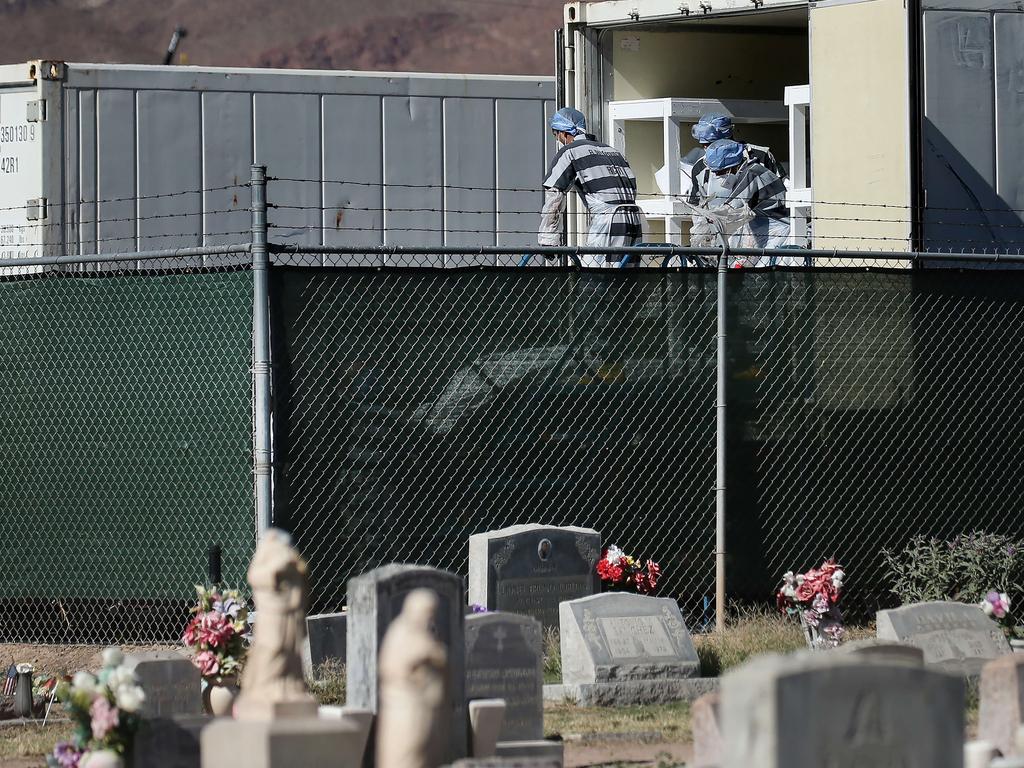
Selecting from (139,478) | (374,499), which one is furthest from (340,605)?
(139,478)

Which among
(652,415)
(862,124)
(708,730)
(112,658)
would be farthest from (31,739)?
(862,124)

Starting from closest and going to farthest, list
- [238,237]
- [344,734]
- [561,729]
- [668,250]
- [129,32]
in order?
1. [344,734]
2. [561,729]
3. [668,250]
4. [238,237]
5. [129,32]

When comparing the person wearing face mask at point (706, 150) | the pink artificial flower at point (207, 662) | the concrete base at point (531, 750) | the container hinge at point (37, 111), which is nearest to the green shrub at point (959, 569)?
the person wearing face mask at point (706, 150)

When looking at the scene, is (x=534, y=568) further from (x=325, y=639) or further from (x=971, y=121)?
(x=971, y=121)

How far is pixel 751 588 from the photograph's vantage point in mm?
10609

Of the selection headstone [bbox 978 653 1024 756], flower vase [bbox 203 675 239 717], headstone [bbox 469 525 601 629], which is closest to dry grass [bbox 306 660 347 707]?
flower vase [bbox 203 675 239 717]

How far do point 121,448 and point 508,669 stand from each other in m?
3.23

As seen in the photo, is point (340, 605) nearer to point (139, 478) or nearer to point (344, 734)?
point (139, 478)

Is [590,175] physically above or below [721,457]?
Answer: above

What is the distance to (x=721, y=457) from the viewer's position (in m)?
10.5

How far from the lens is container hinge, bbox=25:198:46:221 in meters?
13.4

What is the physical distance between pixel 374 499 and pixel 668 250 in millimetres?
2327

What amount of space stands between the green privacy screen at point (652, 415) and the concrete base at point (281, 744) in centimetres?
355

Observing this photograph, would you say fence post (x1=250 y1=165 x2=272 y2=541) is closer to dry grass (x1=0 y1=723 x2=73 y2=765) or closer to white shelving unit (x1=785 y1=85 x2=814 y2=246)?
dry grass (x1=0 y1=723 x2=73 y2=765)
